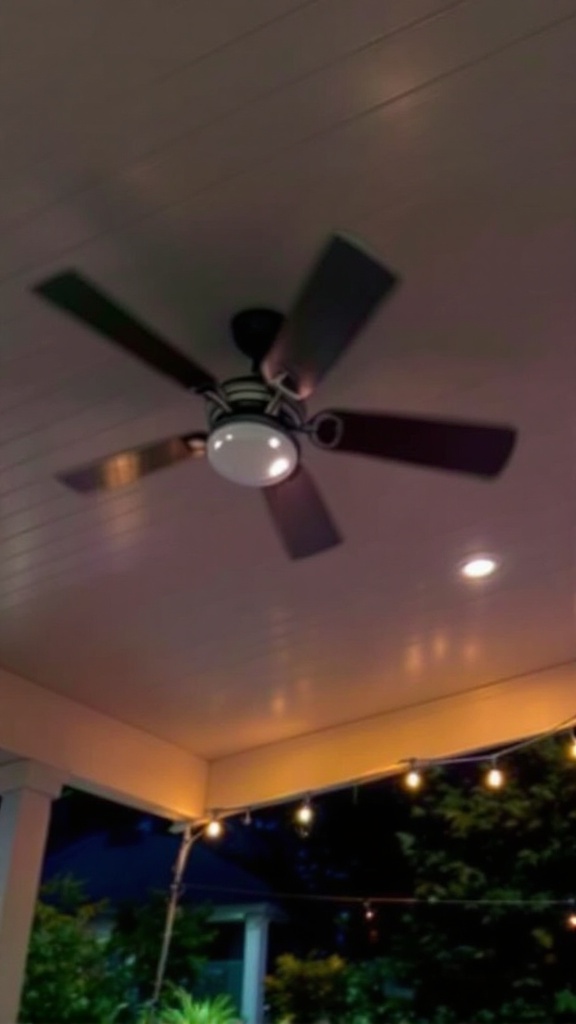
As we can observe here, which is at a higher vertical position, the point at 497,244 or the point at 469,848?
the point at 497,244

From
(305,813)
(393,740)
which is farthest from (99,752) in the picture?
(393,740)

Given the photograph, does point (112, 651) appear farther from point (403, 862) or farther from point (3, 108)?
point (3, 108)

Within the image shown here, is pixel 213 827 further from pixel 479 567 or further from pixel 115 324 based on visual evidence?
pixel 115 324

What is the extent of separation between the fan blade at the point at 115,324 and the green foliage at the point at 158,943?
14.0ft

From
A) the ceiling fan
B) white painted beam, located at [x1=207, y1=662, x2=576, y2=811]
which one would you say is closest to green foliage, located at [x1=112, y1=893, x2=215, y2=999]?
white painted beam, located at [x1=207, y1=662, x2=576, y2=811]

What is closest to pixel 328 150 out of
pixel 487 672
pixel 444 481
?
pixel 444 481

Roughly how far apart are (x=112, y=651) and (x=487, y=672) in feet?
5.65

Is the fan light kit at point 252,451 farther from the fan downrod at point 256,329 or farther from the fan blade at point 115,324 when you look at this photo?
the fan downrod at point 256,329

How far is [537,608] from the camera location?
3.82 m

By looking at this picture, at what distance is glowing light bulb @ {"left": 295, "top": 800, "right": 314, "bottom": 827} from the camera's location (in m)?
4.69

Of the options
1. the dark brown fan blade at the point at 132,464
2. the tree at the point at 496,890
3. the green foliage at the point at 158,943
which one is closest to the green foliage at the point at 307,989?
the tree at the point at 496,890

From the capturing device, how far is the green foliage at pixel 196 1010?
4750mm

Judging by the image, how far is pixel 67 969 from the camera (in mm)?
5078

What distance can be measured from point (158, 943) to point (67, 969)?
546mm
